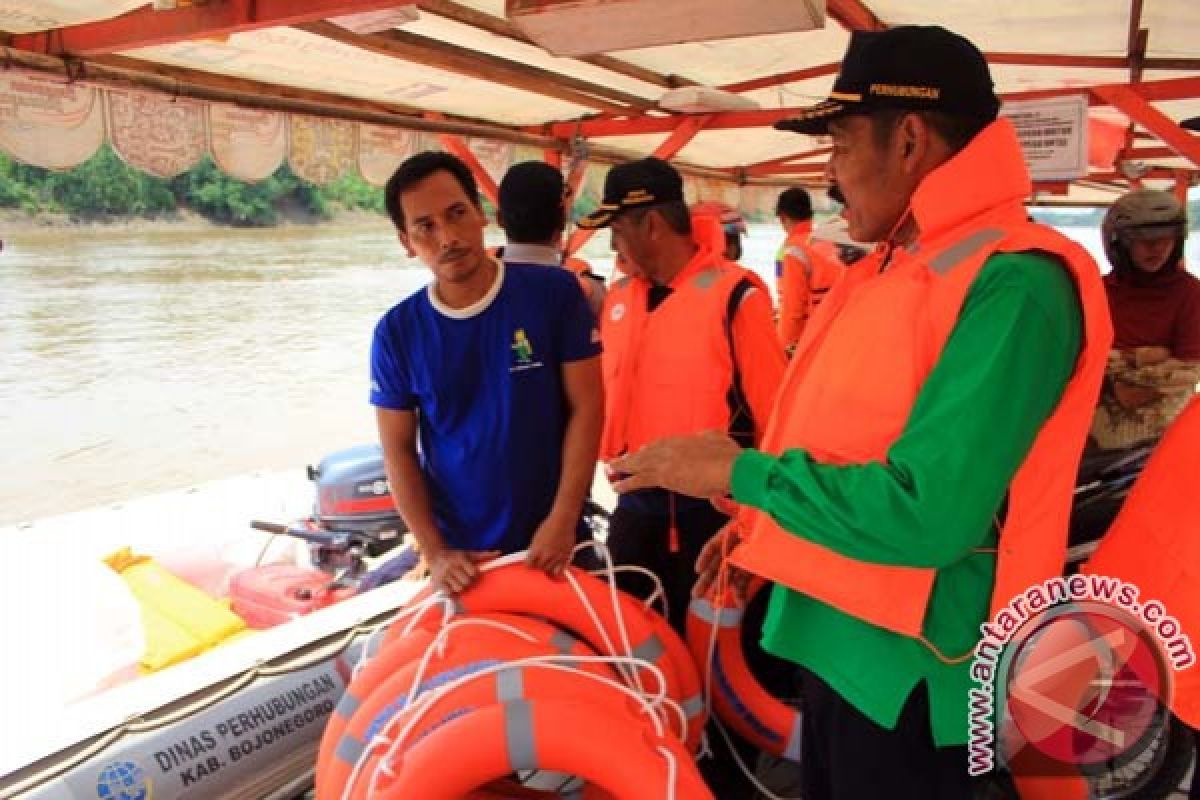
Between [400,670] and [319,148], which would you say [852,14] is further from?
[400,670]

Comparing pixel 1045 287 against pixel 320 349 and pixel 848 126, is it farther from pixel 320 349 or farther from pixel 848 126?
pixel 320 349

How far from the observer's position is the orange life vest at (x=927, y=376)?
33.0 inches

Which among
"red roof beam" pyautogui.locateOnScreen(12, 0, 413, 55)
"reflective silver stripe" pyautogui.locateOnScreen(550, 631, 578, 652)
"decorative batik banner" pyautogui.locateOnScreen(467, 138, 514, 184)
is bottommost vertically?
"reflective silver stripe" pyautogui.locateOnScreen(550, 631, 578, 652)

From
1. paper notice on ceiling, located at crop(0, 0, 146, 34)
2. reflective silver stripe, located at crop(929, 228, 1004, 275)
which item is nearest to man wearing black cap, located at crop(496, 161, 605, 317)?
paper notice on ceiling, located at crop(0, 0, 146, 34)

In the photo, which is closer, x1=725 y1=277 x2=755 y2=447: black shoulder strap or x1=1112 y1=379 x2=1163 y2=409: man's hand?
x1=725 y1=277 x2=755 y2=447: black shoulder strap

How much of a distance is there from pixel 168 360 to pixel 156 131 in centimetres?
1000

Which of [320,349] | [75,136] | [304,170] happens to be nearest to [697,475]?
[75,136]

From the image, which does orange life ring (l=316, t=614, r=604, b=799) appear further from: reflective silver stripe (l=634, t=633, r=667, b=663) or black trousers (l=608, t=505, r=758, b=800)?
black trousers (l=608, t=505, r=758, b=800)

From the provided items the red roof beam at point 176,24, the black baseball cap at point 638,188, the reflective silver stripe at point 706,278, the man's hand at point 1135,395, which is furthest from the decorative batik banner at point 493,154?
the man's hand at point 1135,395

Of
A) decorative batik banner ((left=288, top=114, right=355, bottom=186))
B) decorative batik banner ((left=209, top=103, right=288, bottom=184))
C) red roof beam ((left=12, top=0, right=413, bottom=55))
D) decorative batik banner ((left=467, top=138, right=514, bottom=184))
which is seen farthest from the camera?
decorative batik banner ((left=467, top=138, right=514, bottom=184))

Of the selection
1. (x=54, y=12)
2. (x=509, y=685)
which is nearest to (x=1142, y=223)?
(x=509, y=685)

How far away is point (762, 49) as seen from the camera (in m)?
4.25

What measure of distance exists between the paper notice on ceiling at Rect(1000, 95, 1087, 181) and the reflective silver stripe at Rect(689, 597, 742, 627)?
264cm

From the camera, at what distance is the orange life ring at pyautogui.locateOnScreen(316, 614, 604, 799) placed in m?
1.24
